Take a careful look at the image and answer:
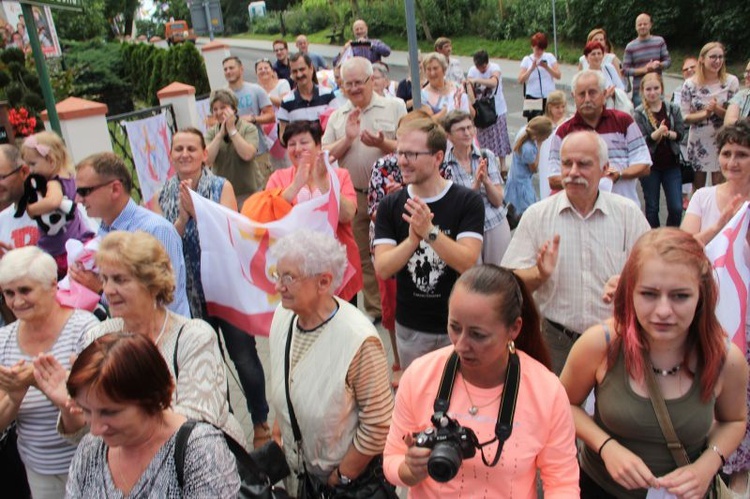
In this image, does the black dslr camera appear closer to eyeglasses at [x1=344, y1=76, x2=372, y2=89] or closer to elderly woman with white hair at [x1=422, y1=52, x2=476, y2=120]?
eyeglasses at [x1=344, y1=76, x2=372, y2=89]

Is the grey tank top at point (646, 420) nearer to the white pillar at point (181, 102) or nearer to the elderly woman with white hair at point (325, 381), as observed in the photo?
the elderly woman with white hair at point (325, 381)

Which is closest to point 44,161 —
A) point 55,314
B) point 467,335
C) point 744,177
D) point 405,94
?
point 55,314

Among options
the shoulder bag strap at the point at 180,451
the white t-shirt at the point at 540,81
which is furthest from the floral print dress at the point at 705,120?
the shoulder bag strap at the point at 180,451

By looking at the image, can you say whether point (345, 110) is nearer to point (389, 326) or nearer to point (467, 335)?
point (389, 326)

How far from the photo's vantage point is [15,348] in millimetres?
3381

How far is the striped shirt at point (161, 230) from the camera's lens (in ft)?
13.3

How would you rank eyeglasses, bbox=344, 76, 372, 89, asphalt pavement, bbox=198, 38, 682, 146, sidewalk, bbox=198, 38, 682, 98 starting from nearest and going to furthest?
eyeglasses, bbox=344, 76, 372, 89 → asphalt pavement, bbox=198, 38, 682, 146 → sidewalk, bbox=198, 38, 682, 98

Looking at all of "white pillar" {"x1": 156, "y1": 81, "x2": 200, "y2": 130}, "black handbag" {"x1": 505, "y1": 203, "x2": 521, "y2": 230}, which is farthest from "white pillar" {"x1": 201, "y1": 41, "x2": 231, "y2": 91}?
"black handbag" {"x1": 505, "y1": 203, "x2": 521, "y2": 230}

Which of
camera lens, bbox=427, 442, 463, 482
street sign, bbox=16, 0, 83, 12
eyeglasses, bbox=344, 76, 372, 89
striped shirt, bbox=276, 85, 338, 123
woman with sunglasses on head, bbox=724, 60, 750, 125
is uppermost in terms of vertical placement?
street sign, bbox=16, 0, 83, 12

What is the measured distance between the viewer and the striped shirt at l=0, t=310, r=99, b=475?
3273mm

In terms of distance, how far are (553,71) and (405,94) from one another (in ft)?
11.3

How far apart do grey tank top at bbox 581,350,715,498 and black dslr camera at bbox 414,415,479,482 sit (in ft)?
2.32

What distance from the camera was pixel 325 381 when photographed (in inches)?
118

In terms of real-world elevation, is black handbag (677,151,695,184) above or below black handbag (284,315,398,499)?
below
